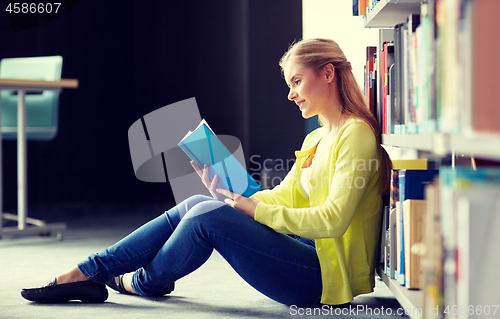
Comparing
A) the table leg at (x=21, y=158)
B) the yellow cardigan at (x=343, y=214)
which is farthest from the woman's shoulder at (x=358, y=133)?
the table leg at (x=21, y=158)

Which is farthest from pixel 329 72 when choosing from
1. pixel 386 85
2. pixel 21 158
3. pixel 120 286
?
pixel 21 158

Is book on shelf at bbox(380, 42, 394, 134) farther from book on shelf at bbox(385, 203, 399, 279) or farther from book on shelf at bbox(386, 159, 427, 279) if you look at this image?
book on shelf at bbox(385, 203, 399, 279)

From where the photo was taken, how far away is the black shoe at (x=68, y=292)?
1.44 m

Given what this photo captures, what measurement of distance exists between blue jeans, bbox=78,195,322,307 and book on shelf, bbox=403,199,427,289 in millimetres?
252

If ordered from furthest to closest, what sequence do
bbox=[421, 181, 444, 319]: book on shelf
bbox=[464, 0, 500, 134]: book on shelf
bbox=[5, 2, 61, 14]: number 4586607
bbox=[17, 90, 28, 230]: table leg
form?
bbox=[5, 2, 61, 14]: number 4586607 → bbox=[17, 90, 28, 230]: table leg → bbox=[421, 181, 444, 319]: book on shelf → bbox=[464, 0, 500, 134]: book on shelf

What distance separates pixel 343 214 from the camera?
116 cm

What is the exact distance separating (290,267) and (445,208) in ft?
2.13

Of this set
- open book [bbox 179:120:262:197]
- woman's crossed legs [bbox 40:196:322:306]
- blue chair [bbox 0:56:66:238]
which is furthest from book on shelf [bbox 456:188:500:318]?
blue chair [bbox 0:56:66:238]

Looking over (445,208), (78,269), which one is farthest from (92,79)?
(445,208)

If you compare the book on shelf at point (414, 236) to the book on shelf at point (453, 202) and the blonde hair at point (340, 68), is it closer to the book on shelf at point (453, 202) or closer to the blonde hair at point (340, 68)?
the blonde hair at point (340, 68)

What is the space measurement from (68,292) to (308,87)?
843mm

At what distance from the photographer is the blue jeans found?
49.9 inches

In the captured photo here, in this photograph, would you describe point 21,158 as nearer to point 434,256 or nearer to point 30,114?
point 30,114

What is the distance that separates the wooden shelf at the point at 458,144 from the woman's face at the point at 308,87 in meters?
0.35
